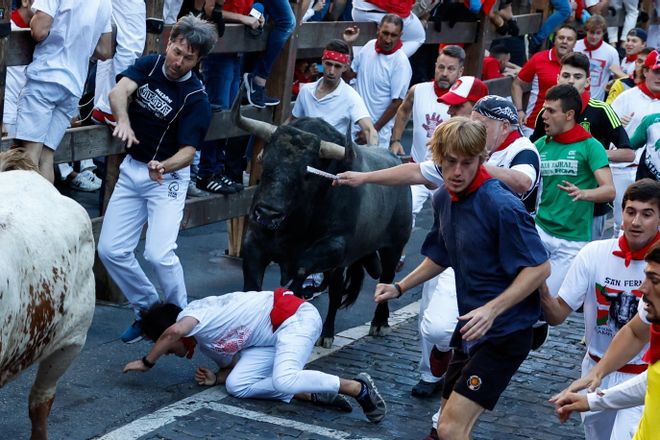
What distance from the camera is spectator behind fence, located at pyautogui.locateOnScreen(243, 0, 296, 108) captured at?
11156mm

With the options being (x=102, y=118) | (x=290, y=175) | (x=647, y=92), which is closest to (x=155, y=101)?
(x=102, y=118)

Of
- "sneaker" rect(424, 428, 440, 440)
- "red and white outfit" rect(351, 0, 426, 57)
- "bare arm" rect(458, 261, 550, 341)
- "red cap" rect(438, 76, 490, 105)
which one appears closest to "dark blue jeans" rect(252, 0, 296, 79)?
"red and white outfit" rect(351, 0, 426, 57)

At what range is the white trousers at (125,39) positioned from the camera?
954cm

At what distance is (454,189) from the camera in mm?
6230

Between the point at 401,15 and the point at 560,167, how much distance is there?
5158 millimetres

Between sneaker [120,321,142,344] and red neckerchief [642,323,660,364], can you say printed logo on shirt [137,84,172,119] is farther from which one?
red neckerchief [642,323,660,364]

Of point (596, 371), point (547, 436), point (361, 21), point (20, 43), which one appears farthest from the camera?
point (361, 21)

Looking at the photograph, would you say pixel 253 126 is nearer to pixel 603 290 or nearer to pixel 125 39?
pixel 125 39

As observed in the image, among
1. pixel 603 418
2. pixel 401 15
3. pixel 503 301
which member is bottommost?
pixel 603 418

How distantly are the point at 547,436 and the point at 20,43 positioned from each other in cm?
446

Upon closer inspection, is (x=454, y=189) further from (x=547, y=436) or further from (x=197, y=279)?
(x=197, y=279)

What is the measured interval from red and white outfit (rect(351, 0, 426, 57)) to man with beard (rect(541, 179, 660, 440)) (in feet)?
23.6

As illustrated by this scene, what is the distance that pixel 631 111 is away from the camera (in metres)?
11.4

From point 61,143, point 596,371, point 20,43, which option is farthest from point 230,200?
point 596,371
